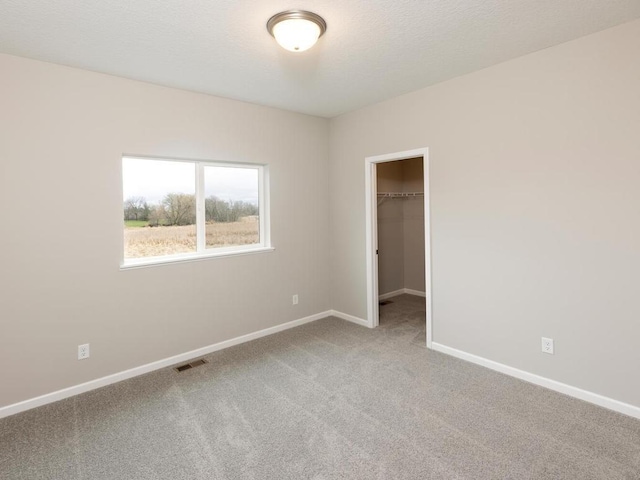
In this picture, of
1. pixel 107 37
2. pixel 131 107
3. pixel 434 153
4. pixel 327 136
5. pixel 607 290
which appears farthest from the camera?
pixel 327 136

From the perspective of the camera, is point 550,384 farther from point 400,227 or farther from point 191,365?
point 400,227

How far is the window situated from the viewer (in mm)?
3283

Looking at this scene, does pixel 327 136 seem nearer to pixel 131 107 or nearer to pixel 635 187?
pixel 131 107

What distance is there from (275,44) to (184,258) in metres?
2.12

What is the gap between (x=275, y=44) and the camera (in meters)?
2.48

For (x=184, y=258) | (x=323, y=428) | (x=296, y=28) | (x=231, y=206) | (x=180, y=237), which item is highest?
(x=296, y=28)

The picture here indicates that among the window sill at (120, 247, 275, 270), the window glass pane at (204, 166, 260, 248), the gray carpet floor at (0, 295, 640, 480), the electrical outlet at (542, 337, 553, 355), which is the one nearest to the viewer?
the gray carpet floor at (0, 295, 640, 480)

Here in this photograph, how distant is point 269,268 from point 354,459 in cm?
241

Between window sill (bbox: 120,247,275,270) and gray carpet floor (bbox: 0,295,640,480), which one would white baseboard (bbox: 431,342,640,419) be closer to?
gray carpet floor (bbox: 0,295,640,480)

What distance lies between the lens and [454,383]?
2891mm

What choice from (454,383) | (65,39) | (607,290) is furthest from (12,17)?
(607,290)

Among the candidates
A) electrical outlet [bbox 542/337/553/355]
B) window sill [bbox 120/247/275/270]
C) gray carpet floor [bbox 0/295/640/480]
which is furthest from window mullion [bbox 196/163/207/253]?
electrical outlet [bbox 542/337/553/355]

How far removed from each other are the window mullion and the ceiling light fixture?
70.1 inches

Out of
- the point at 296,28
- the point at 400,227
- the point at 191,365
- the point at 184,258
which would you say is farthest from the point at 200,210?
the point at 400,227
